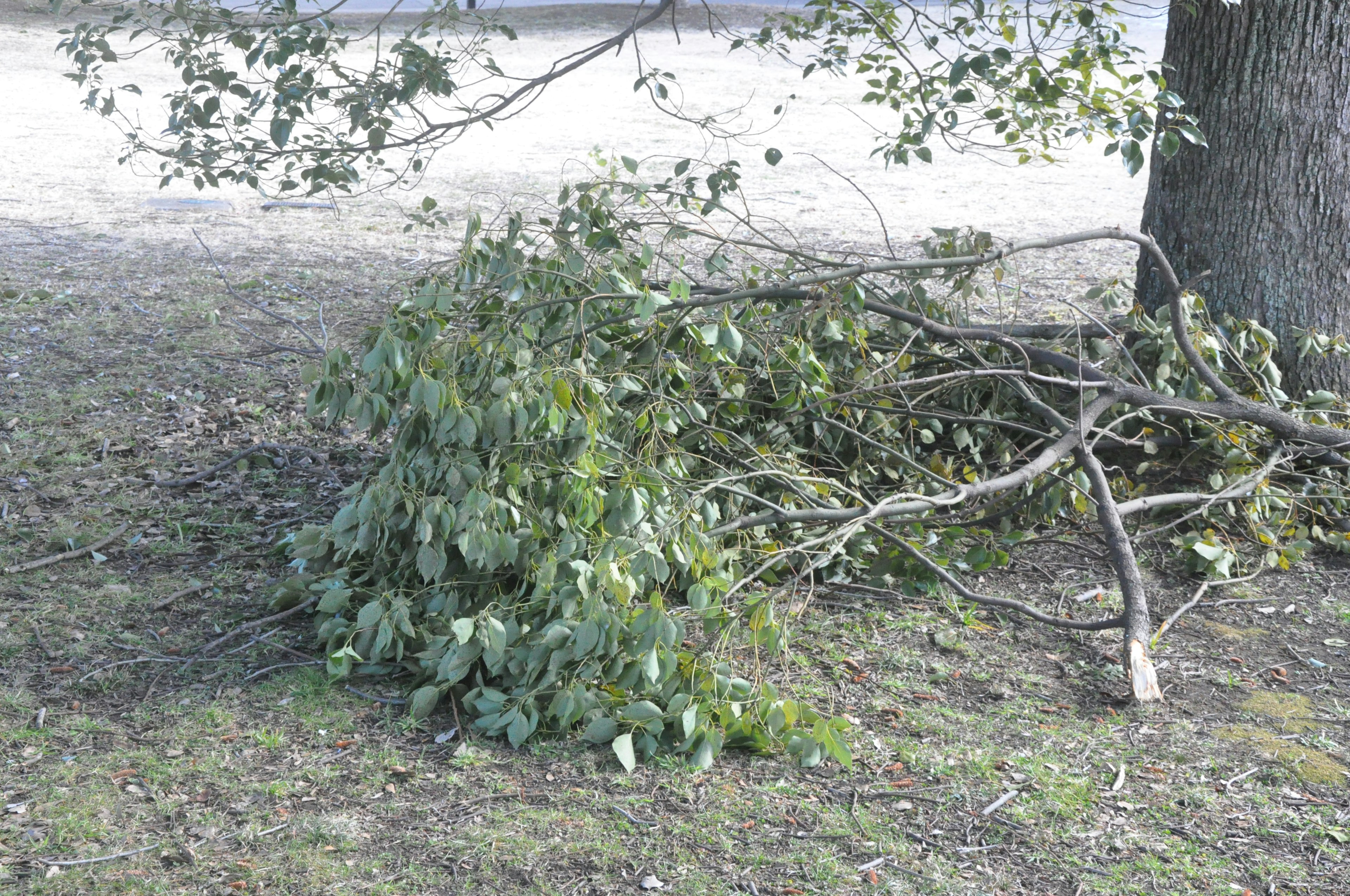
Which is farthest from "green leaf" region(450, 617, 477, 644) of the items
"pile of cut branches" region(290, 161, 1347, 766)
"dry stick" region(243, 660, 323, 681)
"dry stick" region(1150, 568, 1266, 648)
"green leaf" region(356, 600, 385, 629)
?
"dry stick" region(1150, 568, 1266, 648)

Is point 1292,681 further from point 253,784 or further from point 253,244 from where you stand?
point 253,244

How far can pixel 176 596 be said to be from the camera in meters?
3.26

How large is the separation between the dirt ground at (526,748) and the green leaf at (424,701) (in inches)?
1.6

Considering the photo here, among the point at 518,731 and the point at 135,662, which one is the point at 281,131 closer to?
the point at 135,662

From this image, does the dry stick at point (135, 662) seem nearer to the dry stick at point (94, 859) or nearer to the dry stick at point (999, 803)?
the dry stick at point (94, 859)

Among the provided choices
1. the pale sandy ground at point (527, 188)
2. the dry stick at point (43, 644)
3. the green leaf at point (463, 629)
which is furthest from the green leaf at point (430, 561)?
the pale sandy ground at point (527, 188)

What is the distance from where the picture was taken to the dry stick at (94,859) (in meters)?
2.16

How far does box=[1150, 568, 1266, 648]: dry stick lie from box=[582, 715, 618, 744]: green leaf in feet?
5.22

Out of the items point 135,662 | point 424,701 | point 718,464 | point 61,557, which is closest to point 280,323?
point 61,557

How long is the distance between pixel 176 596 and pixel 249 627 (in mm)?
330

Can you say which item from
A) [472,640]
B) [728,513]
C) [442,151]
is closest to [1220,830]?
[728,513]

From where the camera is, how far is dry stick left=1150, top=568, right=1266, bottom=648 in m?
3.19

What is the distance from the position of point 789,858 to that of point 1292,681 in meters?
1.69

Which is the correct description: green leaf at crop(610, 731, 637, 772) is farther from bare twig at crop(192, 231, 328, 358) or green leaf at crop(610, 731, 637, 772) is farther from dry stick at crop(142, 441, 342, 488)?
bare twig at crop(192, 231, 328, 358)
